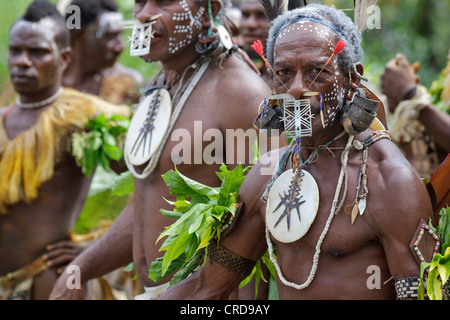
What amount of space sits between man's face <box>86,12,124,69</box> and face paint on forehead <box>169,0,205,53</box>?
3842 millimetres

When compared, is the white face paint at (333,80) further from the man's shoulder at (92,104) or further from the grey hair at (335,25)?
the man's shoulder at (92,104)

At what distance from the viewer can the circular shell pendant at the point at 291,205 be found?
300cm

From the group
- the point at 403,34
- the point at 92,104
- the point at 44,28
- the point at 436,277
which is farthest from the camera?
the point at 403,34

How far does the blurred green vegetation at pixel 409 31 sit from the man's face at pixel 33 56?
23.8 ft

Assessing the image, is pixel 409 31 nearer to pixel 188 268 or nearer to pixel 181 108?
pixel 181 108

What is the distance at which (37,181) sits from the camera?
5395 millimetres

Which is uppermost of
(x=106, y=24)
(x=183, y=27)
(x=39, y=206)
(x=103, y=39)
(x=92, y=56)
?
(x=183, y=27)

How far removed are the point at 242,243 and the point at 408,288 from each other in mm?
766

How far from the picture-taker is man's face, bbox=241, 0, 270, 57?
19.1 feet

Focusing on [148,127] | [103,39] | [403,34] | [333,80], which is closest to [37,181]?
Answer: [148,127]

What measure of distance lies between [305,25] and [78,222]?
3821mm

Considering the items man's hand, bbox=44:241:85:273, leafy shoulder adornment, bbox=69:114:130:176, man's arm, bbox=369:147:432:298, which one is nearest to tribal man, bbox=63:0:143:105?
leafy shoulder adornment, bbox=69:114:130:176
